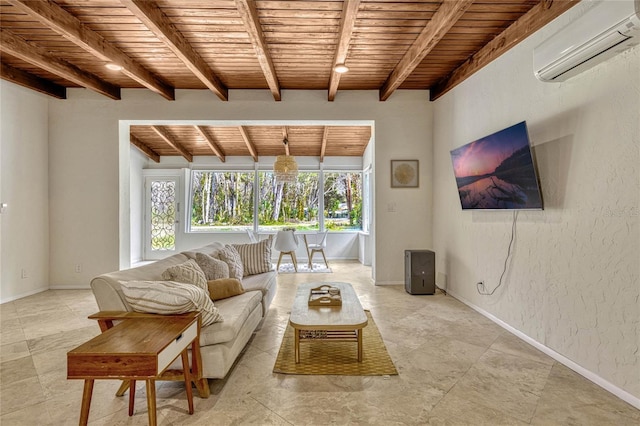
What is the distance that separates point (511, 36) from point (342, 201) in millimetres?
4996

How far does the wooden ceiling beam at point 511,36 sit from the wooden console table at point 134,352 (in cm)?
342

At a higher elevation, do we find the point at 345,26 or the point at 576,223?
the point at 345,26

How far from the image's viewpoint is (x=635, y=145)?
1871mm

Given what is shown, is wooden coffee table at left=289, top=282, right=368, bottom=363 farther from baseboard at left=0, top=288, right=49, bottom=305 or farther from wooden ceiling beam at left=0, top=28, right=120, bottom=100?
baseboard at left=0, top=288, right=49, bottom=305

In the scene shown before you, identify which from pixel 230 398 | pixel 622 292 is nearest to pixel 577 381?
pixel 622 292

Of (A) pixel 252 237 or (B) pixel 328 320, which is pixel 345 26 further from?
(A) pixel 252 237

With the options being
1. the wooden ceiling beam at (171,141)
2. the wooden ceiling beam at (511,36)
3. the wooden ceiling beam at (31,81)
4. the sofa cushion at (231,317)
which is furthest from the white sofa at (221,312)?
the wooden ceiling beam at (171,141)

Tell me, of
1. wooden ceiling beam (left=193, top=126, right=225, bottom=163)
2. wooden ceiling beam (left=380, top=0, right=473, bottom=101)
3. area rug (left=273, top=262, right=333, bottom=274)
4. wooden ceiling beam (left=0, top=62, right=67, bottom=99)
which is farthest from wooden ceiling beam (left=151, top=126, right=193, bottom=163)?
wooden ceiling beam (left=380, top=0, right=473, bottom=101)

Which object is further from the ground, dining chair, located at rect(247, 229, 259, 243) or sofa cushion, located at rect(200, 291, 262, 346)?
dining chair, located at rect(247, 229, 259, 243)

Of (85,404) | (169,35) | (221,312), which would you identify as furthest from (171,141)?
(85,404)

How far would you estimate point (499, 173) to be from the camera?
287 centimetres

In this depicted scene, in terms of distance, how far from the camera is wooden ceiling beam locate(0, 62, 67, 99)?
3.85 metres

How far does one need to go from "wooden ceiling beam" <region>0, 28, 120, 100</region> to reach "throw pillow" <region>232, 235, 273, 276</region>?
2933 mm

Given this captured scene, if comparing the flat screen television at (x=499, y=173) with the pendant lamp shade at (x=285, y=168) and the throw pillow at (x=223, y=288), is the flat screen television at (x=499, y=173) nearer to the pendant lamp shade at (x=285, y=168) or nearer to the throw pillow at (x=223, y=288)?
the throw pillow at (x=223, y=288)
